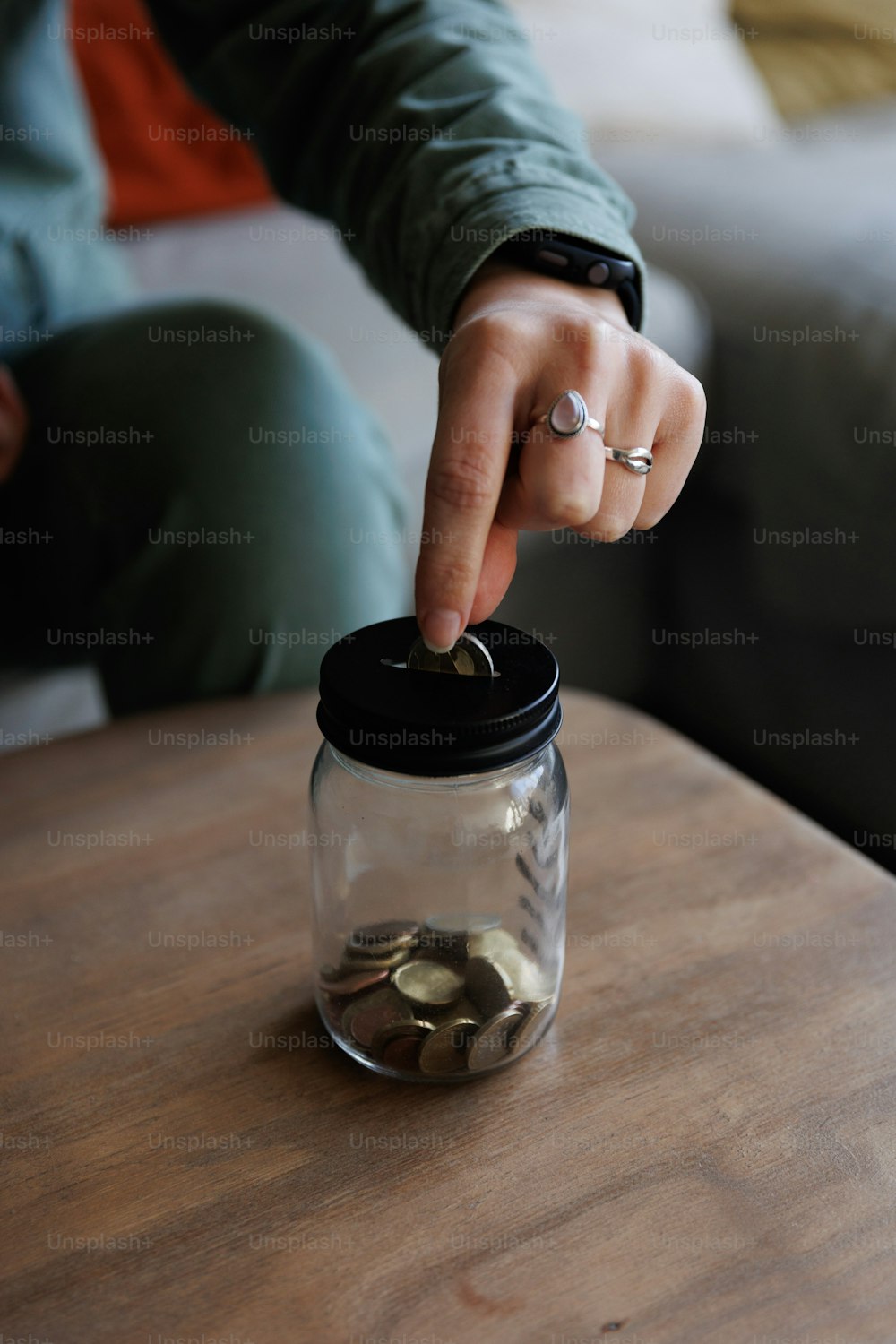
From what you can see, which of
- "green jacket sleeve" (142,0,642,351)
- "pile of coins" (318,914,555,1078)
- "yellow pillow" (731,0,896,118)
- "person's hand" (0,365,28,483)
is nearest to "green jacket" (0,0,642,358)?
"green jacket sleeve" (142,0,642,351)

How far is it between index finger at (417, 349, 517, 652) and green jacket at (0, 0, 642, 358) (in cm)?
13

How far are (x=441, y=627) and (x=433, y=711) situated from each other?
1.7 inches

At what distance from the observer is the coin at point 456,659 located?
472 millimetres

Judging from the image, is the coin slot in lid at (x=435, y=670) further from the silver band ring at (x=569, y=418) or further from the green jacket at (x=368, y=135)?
the green jacket at (x=368, y=135)

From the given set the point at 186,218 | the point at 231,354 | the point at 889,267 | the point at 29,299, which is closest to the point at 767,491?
the point at 889,267

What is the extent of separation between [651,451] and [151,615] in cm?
43

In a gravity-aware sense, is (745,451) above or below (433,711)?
below

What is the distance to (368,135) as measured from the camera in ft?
2.40

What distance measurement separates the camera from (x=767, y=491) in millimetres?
1179

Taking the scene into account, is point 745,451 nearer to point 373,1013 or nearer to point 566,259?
point 566,259

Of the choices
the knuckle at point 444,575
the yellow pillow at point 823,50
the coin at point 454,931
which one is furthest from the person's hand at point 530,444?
the yellow pillow at point 823,50

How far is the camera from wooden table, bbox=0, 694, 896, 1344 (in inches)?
16.0

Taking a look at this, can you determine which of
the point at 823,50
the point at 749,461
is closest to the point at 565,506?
the point at 749,461

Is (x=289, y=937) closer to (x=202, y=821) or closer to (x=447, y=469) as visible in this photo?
(x=202, y=821)
